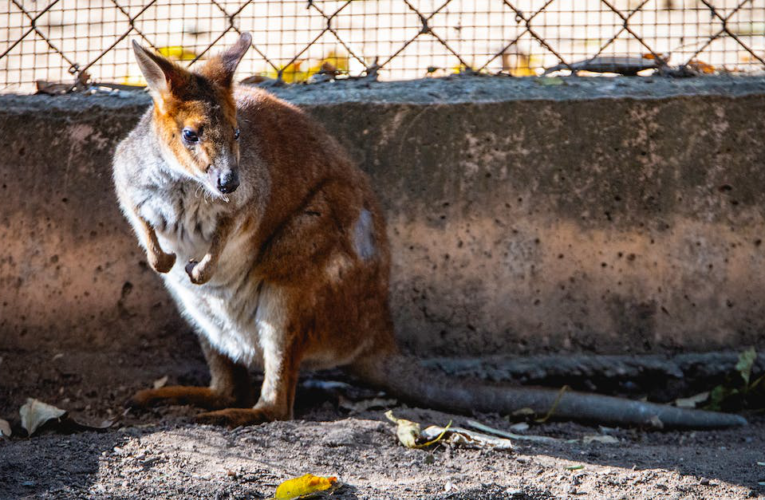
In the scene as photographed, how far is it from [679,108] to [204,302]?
223 centimetres

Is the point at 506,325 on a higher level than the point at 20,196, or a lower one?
lower

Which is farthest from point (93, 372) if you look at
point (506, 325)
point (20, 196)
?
point (506, 325)

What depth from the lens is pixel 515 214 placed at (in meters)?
4.54

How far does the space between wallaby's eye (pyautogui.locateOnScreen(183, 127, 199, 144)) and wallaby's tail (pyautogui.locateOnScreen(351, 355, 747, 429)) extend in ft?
4.53

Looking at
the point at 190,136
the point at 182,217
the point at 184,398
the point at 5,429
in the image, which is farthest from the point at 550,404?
the point at 5,429

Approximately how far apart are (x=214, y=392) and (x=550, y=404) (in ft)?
4.55

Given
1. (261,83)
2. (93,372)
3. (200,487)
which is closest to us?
(200,487)

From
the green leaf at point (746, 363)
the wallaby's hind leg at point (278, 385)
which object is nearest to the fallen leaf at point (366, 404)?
the wallaby's hind leg at point (278, 385)

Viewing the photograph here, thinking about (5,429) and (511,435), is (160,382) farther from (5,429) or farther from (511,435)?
(511,435)

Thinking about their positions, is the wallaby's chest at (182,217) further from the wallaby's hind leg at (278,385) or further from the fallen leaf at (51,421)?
the fallen leaf at (51,421)

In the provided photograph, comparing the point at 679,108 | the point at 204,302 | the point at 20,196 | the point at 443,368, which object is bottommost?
the point at 443,368

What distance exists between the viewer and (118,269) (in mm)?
4551

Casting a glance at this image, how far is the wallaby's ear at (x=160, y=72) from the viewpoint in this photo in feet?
11.3

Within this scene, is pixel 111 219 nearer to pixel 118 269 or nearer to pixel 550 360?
pixel 118 269
